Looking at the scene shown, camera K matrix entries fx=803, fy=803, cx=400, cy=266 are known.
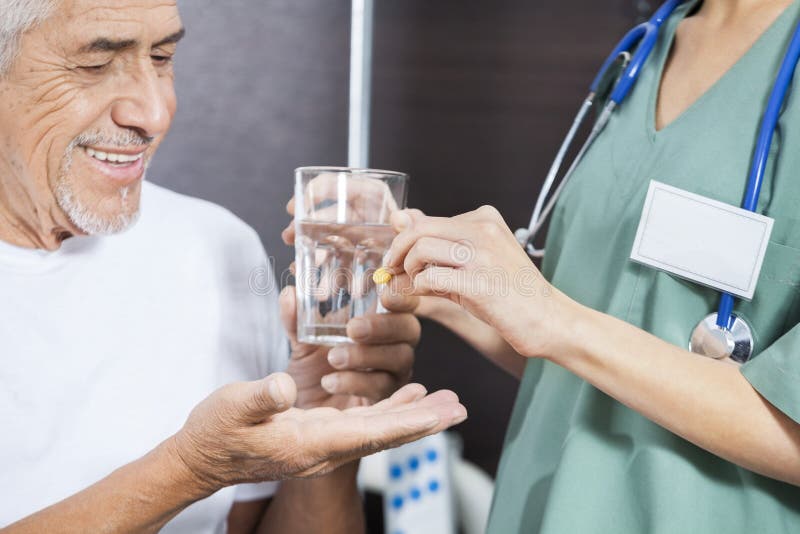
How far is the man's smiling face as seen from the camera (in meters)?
0.85

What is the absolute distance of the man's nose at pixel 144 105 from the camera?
0.91 metres

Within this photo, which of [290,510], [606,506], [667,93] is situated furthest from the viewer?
[290,510]

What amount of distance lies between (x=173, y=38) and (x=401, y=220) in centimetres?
39

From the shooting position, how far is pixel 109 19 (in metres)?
0.86

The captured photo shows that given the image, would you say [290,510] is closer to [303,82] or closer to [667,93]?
[303,82]

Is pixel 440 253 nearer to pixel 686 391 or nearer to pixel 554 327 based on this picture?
pixel 554 327

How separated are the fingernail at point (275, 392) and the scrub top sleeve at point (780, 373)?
410mm

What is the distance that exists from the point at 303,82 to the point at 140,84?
0.79 ft

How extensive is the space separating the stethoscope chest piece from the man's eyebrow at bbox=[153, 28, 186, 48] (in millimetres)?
667

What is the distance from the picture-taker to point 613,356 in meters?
0.72

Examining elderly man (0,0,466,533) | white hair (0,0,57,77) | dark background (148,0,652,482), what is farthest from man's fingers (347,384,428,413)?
white hair (0,0,57,77)

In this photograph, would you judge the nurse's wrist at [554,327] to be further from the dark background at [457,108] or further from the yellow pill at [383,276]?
the dark background at [457,108]

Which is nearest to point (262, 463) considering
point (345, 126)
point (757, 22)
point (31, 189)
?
point (31, 189)

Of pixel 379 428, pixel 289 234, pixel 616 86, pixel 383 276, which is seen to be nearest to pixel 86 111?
pixel 289 234
